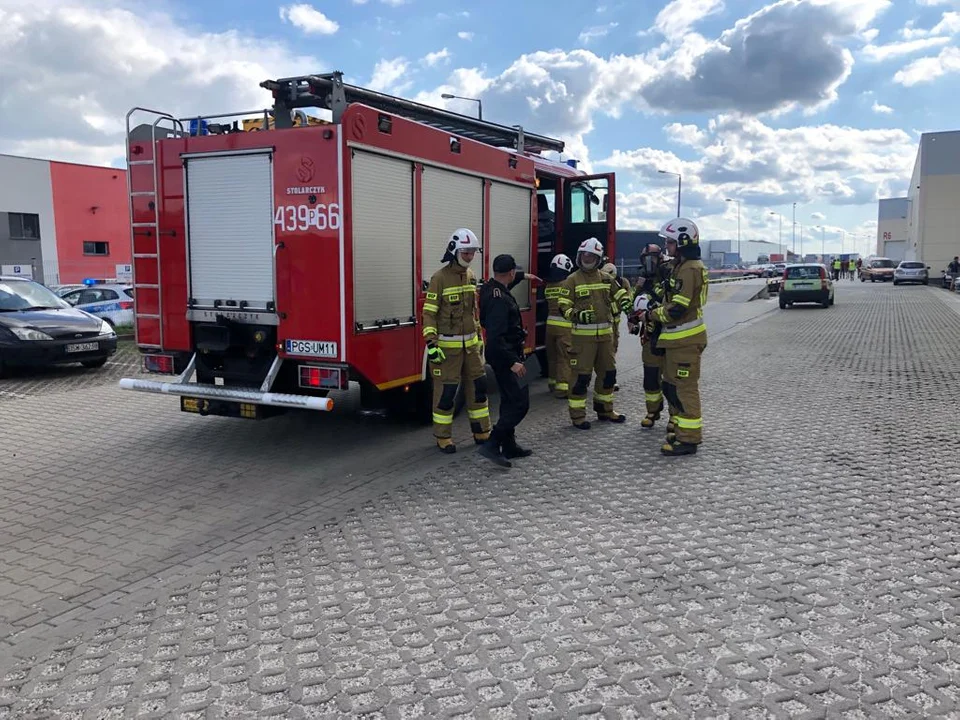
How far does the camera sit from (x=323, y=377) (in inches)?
247

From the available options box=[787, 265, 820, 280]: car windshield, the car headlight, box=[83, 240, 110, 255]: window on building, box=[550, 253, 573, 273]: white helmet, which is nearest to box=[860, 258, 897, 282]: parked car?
box=[787, 265, 820, 280]: car windshield

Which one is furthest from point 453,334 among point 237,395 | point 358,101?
point 358,101

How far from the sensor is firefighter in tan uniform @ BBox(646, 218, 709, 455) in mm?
6488

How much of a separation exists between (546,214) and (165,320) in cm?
540

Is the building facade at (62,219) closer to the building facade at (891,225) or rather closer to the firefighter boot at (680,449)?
the firefighter boot at (680,449)

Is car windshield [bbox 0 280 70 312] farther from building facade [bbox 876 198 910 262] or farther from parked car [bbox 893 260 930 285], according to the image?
building facade [bbox 876 198 910 262]

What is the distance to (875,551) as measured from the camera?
440cm

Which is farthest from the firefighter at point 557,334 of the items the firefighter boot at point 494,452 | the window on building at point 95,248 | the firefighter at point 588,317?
the window on building at point 95,248

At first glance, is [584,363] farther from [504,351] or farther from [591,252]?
[504,351]

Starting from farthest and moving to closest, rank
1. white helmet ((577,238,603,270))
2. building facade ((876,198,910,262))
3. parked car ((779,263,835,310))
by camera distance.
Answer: building facade ((876,198,910,262))
parked car ((779,263,835,310))
white helmet ((577,238,603,270))

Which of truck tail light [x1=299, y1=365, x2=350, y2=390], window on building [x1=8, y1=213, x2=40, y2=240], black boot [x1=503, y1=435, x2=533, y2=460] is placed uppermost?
window on building [x1=8, y1=213, x2=40, y2=240]

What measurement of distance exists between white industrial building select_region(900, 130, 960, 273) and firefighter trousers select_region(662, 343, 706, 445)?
60.8 meters

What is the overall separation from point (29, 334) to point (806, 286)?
22722 millimetres

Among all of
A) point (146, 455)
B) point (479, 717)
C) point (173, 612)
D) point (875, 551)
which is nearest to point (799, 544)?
point (875, 551)
